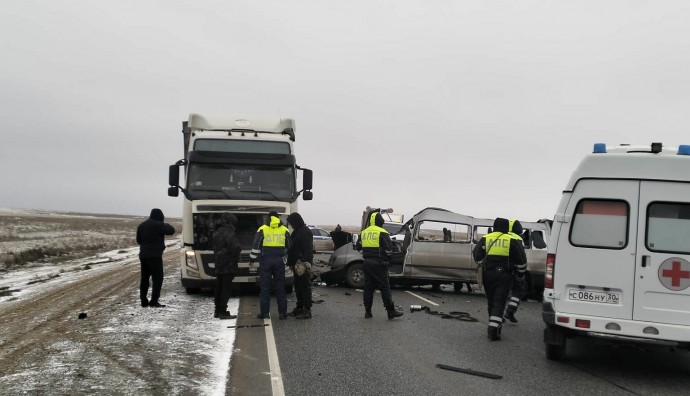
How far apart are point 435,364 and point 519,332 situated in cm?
345

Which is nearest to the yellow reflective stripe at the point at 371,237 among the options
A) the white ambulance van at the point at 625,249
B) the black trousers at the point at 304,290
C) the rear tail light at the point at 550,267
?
the black trousers at the point at 304,290

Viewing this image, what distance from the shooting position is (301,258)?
1052 cm

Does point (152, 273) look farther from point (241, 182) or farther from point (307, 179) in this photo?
point (307, 179)

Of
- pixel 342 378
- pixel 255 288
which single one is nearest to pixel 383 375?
pixel 342 378

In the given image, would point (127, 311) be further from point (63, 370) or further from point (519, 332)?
point (519, 332)

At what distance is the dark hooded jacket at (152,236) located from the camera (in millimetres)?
11047

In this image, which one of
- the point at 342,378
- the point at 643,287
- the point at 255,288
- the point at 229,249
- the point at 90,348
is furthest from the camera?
the point at 255,288

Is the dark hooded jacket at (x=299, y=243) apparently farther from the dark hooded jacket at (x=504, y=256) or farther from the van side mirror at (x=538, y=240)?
the van side mirror at (x=538, y=240)

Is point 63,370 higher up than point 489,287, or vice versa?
point 489,287

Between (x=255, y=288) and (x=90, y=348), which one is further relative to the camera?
(x=255, y=288)

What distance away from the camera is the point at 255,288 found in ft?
47.0

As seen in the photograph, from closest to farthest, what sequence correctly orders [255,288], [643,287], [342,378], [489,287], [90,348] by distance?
[342,378] < [643,287] < [90,348] < [489,287] < [255,288]

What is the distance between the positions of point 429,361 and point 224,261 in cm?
479

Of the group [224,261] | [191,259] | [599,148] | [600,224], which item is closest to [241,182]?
[191,259]
